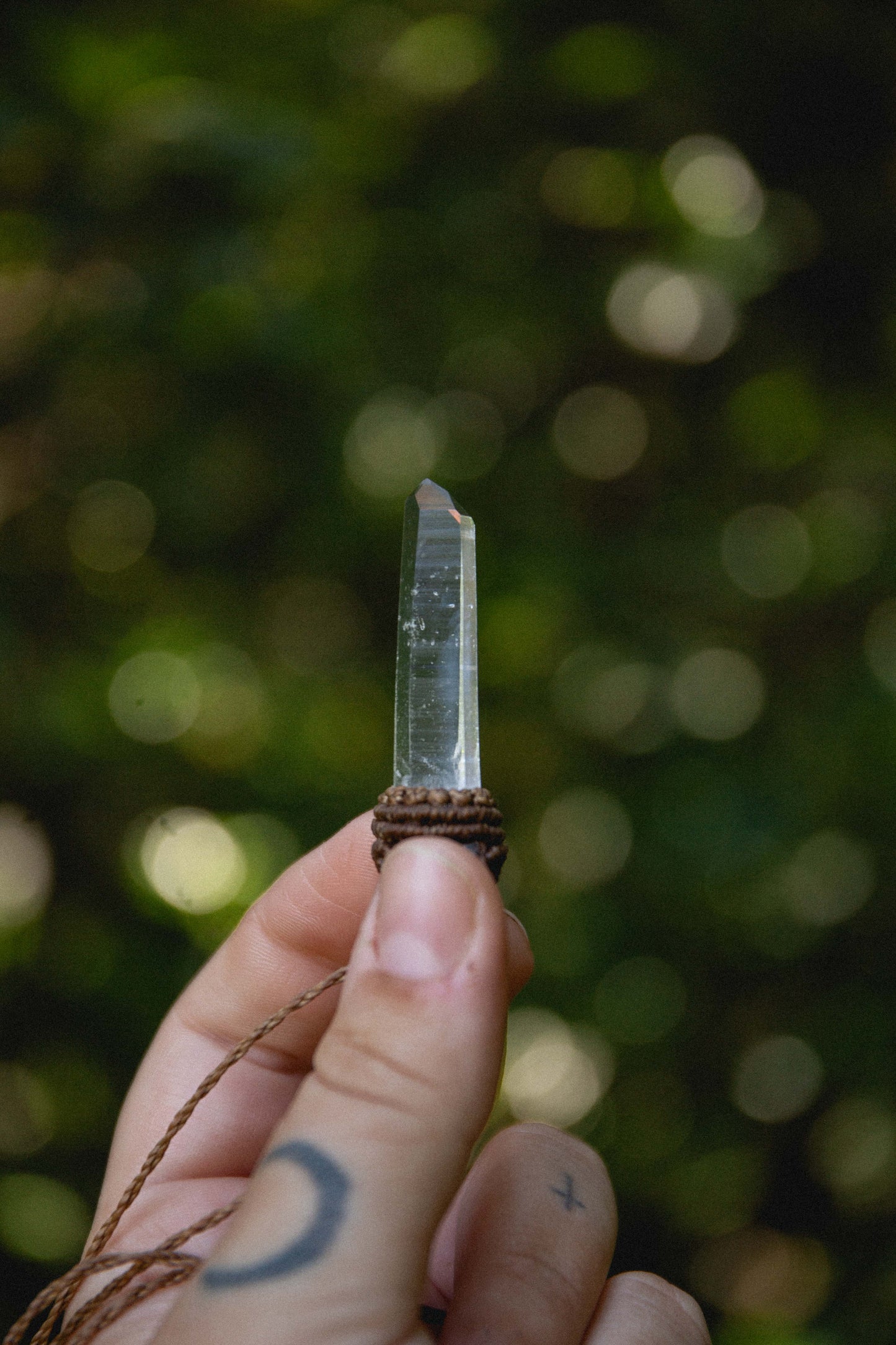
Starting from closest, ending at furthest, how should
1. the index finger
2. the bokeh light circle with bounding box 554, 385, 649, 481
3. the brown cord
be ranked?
the brown cord, the index finger, the bokeh light circle with bounding box 554, 385, 649, 481

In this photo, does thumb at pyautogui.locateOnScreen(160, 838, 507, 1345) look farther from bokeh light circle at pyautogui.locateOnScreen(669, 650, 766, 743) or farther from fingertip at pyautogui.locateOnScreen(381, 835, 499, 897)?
bokeh light circle at pyautogui.locateOnScreen(669, 650, 766, 743)

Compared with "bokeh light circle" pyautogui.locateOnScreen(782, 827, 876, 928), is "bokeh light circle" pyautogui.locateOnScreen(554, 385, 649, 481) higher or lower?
higher

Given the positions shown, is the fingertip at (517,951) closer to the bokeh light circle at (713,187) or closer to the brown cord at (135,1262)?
the brown cord at (135,1262)

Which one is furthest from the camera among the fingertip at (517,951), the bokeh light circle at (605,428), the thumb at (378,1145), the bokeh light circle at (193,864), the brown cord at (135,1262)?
the bokeh light circle at (605,428)

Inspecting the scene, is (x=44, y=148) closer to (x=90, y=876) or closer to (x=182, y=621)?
(x=182, y=621)

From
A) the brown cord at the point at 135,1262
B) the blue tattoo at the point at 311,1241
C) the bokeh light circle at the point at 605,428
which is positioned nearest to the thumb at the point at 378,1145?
the blue tattoo at the point at 311,1241

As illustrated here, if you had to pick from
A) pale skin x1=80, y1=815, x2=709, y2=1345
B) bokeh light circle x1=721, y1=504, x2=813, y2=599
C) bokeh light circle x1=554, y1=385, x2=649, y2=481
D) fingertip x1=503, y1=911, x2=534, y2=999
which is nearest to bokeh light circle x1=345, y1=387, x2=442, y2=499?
bokeh light circle x1=554, y1=385, x2=649, y2=481

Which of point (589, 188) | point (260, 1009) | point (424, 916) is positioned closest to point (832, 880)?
point (260, 1009)
